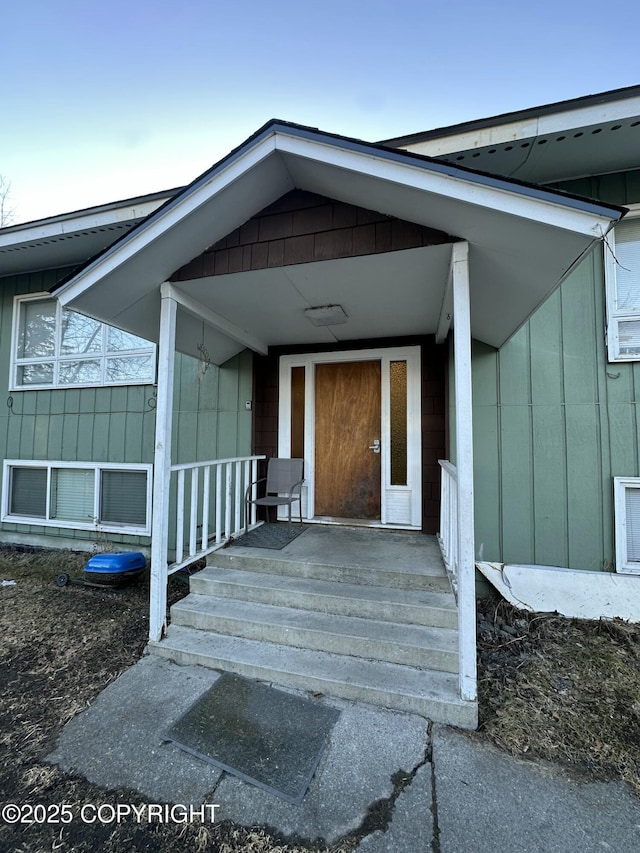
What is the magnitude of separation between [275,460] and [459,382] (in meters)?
2.59

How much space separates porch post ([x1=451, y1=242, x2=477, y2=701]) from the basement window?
1.95 meters

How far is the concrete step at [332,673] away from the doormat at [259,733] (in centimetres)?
9

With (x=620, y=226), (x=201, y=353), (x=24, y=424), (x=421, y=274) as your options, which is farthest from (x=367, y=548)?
(x=24, y=424)

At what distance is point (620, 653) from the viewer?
2553 mm

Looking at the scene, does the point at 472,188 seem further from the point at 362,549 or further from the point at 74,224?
the point at 74,224

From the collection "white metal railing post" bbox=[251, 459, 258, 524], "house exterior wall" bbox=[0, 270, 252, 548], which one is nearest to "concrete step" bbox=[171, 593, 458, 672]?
"white metal railing post" bbox=[251, 459, 258, 524]

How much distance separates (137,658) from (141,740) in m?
0.79

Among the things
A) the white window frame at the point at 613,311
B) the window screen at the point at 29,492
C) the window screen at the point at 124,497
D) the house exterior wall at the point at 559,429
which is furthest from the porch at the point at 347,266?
the window screen at the point at 29,492

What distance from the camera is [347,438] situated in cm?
420

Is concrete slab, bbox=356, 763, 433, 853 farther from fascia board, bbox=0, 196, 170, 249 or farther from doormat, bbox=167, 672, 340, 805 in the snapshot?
fascia board, bbox=0, 196, 170, 249

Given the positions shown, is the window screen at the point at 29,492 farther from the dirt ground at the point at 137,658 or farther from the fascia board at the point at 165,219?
the fascia board at the point at 165,219

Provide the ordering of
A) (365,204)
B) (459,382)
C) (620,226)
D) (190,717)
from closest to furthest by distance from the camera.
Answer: (190,717), (459,382), (365,204), (620,226)

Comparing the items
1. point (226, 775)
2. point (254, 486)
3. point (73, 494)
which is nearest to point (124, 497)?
point (73, 494)

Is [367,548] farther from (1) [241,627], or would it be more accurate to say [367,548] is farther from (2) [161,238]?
(2) [161,238]
